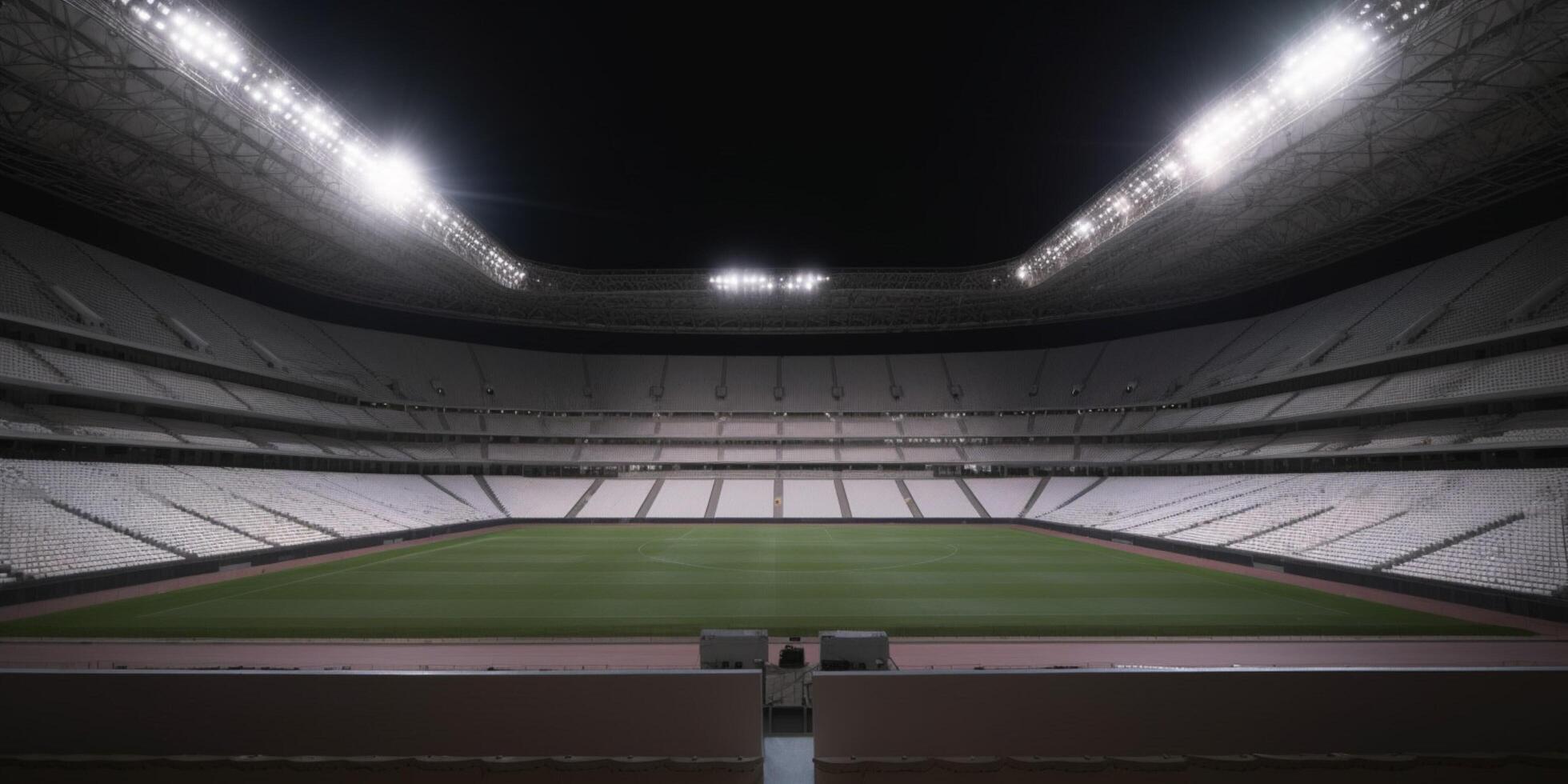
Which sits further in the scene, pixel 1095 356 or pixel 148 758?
pixel 1095 356

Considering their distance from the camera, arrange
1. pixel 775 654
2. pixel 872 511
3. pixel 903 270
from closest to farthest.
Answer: pixel 775 654, pixel 903 270, pixel 872 511

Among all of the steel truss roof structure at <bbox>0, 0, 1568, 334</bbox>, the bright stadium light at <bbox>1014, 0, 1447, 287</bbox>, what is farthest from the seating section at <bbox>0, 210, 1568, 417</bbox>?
the bright stadium light at <bbox>1014, 0, 1447, 287</bbox>

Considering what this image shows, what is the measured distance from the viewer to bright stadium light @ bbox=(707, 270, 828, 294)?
41719 mm

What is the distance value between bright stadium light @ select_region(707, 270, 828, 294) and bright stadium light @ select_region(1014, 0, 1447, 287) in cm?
1556

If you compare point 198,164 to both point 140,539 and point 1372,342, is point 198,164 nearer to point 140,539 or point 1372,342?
point 140,539

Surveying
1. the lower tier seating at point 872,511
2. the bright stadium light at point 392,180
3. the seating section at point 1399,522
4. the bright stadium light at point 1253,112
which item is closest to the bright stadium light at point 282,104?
the bright stadium light at point 392,180

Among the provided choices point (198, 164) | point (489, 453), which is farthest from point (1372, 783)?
point (489, 453)

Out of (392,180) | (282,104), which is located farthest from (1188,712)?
(392,180)

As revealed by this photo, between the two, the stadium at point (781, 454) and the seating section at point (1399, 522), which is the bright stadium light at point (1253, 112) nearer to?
the stadium at point (781, 454)

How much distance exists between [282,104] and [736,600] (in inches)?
909

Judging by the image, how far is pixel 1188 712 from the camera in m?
4.12

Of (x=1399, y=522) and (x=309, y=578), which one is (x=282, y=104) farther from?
(x=1399, y=522)

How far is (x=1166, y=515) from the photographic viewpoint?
3178 cm

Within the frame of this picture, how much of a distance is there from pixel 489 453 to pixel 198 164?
27.6 m
